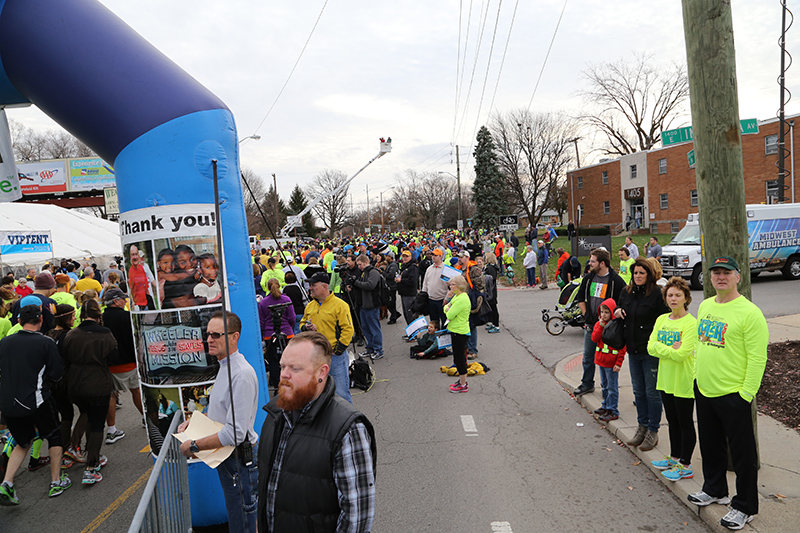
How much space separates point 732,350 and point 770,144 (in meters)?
36.7

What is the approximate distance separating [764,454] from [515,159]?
51571mm

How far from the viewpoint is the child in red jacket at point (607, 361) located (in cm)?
590

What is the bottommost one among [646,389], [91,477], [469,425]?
[469,425]

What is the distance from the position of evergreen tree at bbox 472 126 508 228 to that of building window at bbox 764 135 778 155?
2690cm

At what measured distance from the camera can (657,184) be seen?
141 ft

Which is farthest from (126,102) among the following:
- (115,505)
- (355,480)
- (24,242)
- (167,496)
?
(24,242)

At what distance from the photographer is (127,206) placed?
4238 mm

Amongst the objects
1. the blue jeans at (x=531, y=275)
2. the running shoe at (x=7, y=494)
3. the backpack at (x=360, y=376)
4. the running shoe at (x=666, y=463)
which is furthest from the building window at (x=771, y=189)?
the running shoe at (x=7, y=494)

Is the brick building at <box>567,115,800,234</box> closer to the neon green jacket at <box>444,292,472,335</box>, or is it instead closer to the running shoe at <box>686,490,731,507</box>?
the neon green jacket at <box>444,292,472,335</box>

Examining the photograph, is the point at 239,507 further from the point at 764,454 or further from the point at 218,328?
the point at 764,454

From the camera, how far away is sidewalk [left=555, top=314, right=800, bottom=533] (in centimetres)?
388

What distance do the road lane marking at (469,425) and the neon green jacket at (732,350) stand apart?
115 inches

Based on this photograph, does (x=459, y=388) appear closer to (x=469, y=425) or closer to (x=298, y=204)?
(x=469, y=425)

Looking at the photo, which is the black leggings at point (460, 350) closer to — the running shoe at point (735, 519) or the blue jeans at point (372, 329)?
the blue jeans at point (372, 329)
